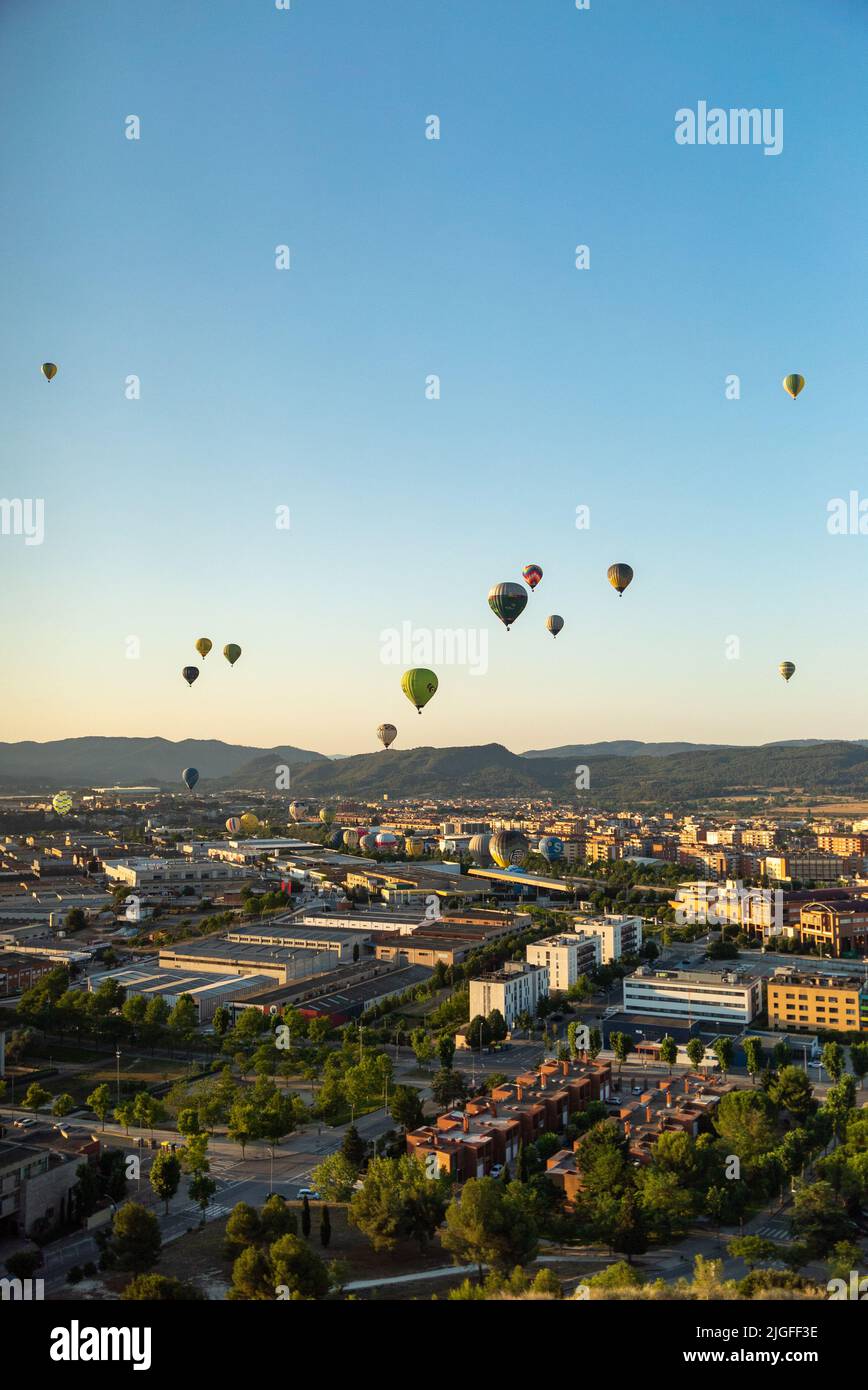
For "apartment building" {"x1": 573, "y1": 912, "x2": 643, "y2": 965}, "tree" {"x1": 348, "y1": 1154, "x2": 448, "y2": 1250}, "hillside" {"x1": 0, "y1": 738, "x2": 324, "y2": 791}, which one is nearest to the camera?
"tree" {"x1": 348, "y1": 1154, "x2": 448, "y2": 1250}

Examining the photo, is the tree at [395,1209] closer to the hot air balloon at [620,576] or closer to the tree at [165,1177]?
the tree at [165,1177]

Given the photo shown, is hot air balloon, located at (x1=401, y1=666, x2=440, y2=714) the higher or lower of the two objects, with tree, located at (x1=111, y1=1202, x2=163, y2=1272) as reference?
higher

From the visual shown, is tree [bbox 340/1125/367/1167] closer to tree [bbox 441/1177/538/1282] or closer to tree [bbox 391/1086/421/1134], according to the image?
tree [bbox 391/1086/421/1134]

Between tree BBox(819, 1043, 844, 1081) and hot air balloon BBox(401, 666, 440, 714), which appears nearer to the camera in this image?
tree BBox(819, 1043, 844, 1081)

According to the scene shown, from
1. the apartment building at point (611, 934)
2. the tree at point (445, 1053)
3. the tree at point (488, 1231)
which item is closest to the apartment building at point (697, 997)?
the apartment building at point (611, 934)

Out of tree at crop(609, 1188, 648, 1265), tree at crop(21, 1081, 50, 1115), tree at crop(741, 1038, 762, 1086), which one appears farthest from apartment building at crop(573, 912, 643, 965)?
tree at crop(609, 1188, 648, 1265)

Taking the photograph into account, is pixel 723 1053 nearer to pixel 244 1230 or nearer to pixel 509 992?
pixel 509 992
